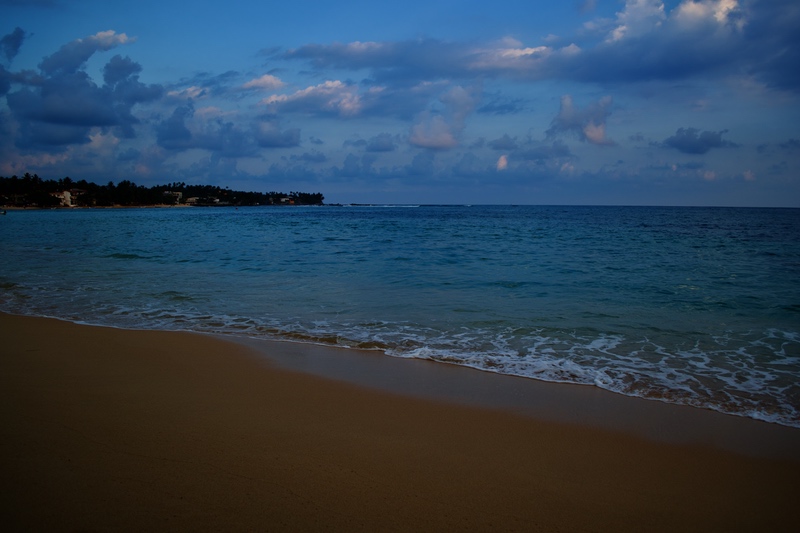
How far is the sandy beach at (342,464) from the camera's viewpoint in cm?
269

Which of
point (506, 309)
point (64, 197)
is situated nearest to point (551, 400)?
point (506, 309)

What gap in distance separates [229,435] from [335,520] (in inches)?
57.5

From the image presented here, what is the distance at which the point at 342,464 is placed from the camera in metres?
3.27

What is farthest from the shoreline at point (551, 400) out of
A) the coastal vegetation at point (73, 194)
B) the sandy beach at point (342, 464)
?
the coastal vegetation at point (73, 194)

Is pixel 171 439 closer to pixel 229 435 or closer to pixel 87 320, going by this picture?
pixel 229 435

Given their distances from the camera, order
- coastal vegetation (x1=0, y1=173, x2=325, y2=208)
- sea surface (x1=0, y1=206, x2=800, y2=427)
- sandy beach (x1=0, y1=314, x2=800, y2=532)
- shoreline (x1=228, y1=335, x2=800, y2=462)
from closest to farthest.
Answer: sandy beach (x1=0, y1=314, x2=800, y2=532)
shoreline (x1=228, y1=335, x2=800, y2=462)
sea surface (x1=0, y1=206, x2=800, y2=427)
coastal vegetation (x1=0, y1=173, x2=325, y2=208)

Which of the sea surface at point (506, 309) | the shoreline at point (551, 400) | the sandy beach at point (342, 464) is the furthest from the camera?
the sea surface at point (506, 309)

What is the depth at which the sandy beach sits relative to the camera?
106 inches

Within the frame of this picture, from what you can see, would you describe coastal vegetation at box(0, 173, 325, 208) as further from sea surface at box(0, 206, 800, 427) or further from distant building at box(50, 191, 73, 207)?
sea surface at box(0, 206, 800, 427)

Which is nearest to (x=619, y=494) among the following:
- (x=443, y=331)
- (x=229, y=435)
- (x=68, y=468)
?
(x=229, y=435)

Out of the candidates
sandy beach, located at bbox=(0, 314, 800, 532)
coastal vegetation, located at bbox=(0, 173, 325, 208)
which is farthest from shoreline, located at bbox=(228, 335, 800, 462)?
coastal vegetation, located at bbox=(0, 173, 325, 208)

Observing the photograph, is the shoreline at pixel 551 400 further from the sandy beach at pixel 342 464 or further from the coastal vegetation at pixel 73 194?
the coastal vegetation at pixel 73 194

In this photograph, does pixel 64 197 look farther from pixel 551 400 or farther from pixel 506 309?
pixel 551 400

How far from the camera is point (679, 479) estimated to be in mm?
3287
